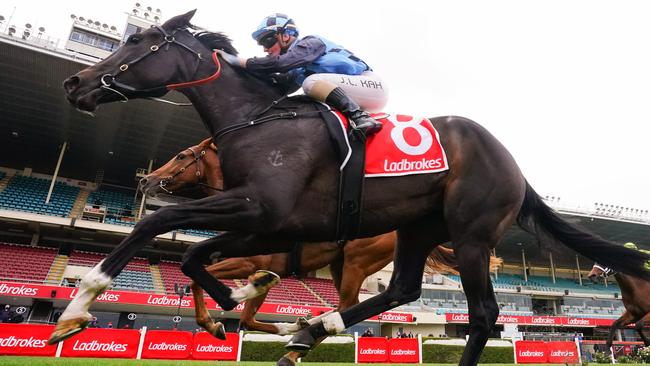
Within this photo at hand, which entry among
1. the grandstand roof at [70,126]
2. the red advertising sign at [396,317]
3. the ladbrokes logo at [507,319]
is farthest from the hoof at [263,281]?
the ladbrokes logo at [507,319]

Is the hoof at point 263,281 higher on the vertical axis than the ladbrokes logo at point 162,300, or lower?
lower

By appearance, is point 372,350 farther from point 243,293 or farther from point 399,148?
point 399,148

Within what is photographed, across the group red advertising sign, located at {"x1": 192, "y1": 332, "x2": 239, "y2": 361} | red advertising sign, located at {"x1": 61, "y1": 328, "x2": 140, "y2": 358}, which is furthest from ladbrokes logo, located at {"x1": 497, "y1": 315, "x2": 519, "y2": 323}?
red advertising sign, located at {"x1": 61, "y1": 328, "x2": 140, "y2": 358}

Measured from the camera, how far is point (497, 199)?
11.8 ft

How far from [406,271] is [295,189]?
1576 millimetres

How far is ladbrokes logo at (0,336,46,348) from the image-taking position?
11453 millimetres

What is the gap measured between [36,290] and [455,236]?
24.9 metres

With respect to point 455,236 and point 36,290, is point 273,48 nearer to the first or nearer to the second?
point 455,236

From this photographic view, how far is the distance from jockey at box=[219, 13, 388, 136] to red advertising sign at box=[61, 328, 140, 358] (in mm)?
12185

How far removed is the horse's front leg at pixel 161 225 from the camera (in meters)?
2.50

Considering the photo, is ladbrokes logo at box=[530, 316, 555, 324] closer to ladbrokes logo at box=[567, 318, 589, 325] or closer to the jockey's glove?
ladbrokes logo at box=[567, 318, 589, 325]

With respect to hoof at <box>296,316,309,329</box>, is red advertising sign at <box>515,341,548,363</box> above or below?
above

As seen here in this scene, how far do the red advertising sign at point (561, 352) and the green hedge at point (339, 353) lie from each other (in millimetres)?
2935

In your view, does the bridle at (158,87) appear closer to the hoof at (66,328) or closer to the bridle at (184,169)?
the hoof at (66,328)
